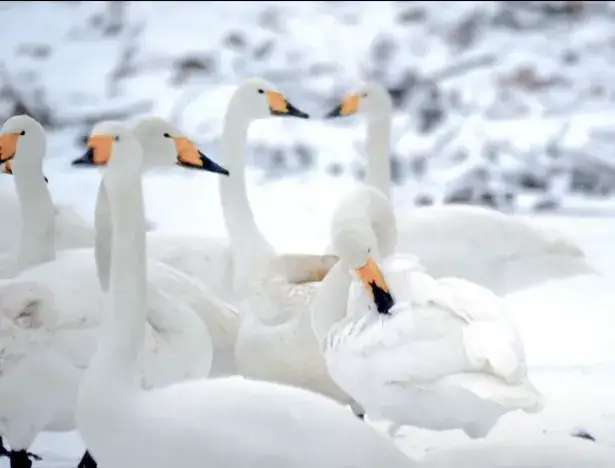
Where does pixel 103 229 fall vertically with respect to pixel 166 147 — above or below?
below

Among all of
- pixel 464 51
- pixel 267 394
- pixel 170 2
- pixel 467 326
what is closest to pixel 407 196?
pixel 464 51

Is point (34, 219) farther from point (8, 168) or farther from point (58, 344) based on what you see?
point (58, 344)

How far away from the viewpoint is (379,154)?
15.3ft

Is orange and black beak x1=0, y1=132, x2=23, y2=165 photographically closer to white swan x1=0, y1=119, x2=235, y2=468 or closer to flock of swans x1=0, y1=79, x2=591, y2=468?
flock of swans x1=0, y1=79, x2=591, y2=468

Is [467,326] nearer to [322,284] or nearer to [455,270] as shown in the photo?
[322,284]

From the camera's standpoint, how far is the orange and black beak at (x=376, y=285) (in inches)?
114

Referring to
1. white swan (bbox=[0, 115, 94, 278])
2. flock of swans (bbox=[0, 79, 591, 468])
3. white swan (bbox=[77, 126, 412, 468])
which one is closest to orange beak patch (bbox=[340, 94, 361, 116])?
flock of swans (bbox=[0, 79, 591, 468])

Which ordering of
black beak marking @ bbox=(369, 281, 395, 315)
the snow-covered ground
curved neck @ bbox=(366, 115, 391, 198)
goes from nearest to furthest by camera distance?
1. the snow-covered ground
2. black beak marking @ bbox=(369, 281, 395, 315)
3. curved neck @ bbox=(366, 115, 391, 198)

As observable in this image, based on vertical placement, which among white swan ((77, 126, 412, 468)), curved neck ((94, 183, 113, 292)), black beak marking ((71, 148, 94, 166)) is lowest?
white swan ((77, 126, 412, 468))

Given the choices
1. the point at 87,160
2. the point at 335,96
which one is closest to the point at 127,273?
the point at 87,160

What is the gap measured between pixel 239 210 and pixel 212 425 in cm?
190

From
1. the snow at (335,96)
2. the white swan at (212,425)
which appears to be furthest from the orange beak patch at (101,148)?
the snow at (335,96)

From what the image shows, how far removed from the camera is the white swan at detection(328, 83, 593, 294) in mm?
4395

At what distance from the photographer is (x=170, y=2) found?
30.6 feet
